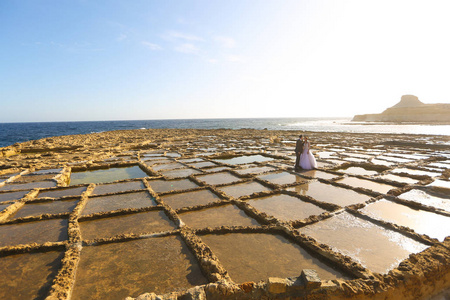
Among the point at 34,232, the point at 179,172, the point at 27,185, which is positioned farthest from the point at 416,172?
the point at 27,185

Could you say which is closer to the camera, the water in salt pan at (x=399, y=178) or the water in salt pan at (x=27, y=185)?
the water in salt pan at (x=27, y=185)

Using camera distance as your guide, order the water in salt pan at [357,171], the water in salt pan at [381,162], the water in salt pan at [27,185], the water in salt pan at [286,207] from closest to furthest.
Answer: the water in salt pan at [286,207]
the water in salt pan at [27,185]
the water in salt pan at [357,171]
the water in salt pan at [381,162]

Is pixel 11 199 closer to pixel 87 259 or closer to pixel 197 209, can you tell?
pixel 87 259

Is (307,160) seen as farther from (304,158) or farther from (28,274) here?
(28,274)

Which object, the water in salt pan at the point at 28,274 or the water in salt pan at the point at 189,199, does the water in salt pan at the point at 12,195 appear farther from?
the water in salt pan at the point at 189,199

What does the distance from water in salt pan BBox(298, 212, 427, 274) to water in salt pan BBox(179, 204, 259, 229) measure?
990mm

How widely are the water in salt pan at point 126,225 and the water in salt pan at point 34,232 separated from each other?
319mm

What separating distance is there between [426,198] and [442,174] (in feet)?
9.23

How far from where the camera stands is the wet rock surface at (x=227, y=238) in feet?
7.53

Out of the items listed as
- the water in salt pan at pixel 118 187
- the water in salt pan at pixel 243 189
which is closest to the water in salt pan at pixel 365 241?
the water in salt pan at pixel 243 189

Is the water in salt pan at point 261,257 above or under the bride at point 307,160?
under

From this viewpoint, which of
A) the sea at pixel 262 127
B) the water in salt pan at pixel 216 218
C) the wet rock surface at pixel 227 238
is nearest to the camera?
the wet rock surface at pixel 227 238

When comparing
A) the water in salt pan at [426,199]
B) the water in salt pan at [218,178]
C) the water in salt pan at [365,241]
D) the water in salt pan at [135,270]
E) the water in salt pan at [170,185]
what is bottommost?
the water in salt pan at [365,241]

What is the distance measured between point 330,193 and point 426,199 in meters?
1.94
